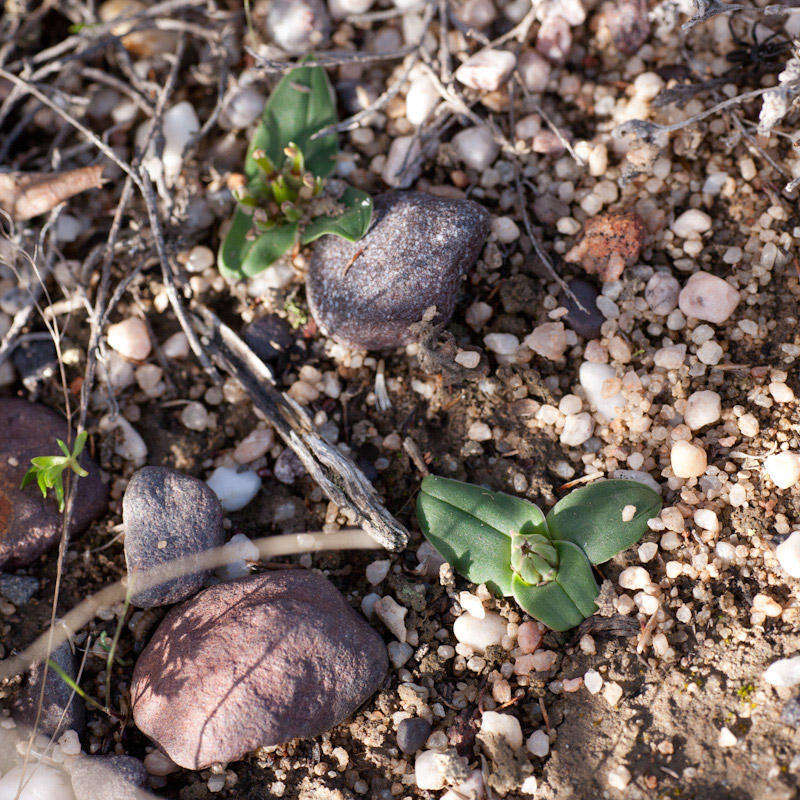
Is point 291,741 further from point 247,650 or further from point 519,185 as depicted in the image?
point 519,185

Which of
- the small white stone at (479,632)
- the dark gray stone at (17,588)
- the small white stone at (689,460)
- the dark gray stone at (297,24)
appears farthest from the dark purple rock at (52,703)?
the dark gray stone at (297,24)

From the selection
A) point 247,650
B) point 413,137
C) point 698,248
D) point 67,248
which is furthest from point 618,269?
point 67,248

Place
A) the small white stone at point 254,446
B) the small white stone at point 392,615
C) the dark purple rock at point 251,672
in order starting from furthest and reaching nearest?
the small white stone at point 254,446 → the small white stone at point 392,615 → the dark purple rock at point 251,672

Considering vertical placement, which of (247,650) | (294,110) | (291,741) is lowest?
(291,741)

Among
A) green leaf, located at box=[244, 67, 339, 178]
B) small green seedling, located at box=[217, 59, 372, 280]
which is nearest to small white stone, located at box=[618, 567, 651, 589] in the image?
small green seedling, located at box=[217, 59, 372, 280]

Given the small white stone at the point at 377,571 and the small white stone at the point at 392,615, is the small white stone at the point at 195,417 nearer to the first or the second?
the small white stone at the point at 377,571

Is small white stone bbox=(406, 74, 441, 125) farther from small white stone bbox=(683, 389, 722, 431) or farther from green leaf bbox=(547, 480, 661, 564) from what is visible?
green leaf bbox=(547, 480, 661, 564)
